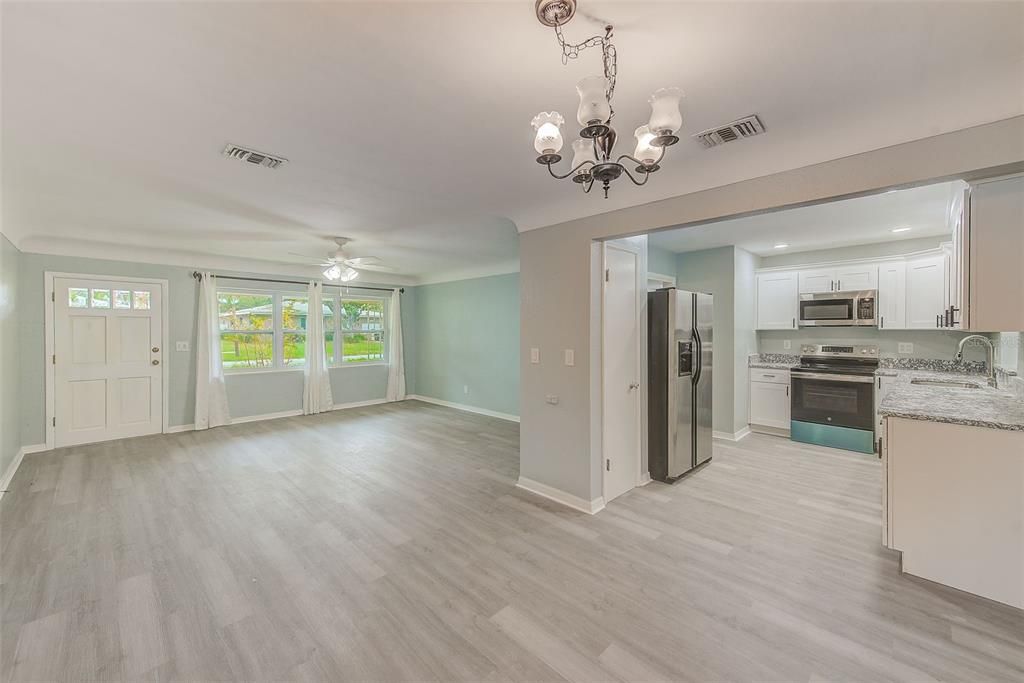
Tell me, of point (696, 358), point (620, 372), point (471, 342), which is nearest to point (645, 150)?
point (620, 372)

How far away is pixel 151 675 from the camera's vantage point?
169 centimetres

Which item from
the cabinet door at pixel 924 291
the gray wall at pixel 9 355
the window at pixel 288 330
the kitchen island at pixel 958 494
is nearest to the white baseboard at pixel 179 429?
the window at pixel 288 330

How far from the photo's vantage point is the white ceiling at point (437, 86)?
54.4 inches

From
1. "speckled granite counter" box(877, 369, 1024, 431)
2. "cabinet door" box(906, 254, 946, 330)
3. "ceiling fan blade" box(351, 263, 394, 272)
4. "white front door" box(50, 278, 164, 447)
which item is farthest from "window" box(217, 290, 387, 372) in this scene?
"cabinet door" box(906, 254, 946, 330)

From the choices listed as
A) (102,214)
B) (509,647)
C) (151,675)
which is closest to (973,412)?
(509,647)

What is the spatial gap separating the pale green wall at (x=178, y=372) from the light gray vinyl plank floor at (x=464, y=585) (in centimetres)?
130

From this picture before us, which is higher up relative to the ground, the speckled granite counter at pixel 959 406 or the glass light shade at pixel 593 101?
the glass light shade at pixel 593 101

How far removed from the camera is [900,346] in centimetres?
489

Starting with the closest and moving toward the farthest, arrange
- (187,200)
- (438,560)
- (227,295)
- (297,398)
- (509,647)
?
1. (509,647)
2. (438,560)
3. (187,200)
4. (227,295)
5. (297,398)

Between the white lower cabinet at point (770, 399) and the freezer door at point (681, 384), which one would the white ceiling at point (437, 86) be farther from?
the white lower cabinet at point (770, 399)

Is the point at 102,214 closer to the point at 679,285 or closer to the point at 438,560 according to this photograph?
the point at 438,560

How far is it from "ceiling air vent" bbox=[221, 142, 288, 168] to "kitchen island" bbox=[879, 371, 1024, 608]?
13.5 feet

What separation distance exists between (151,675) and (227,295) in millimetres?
5793

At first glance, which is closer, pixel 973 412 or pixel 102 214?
pixel 973 412
